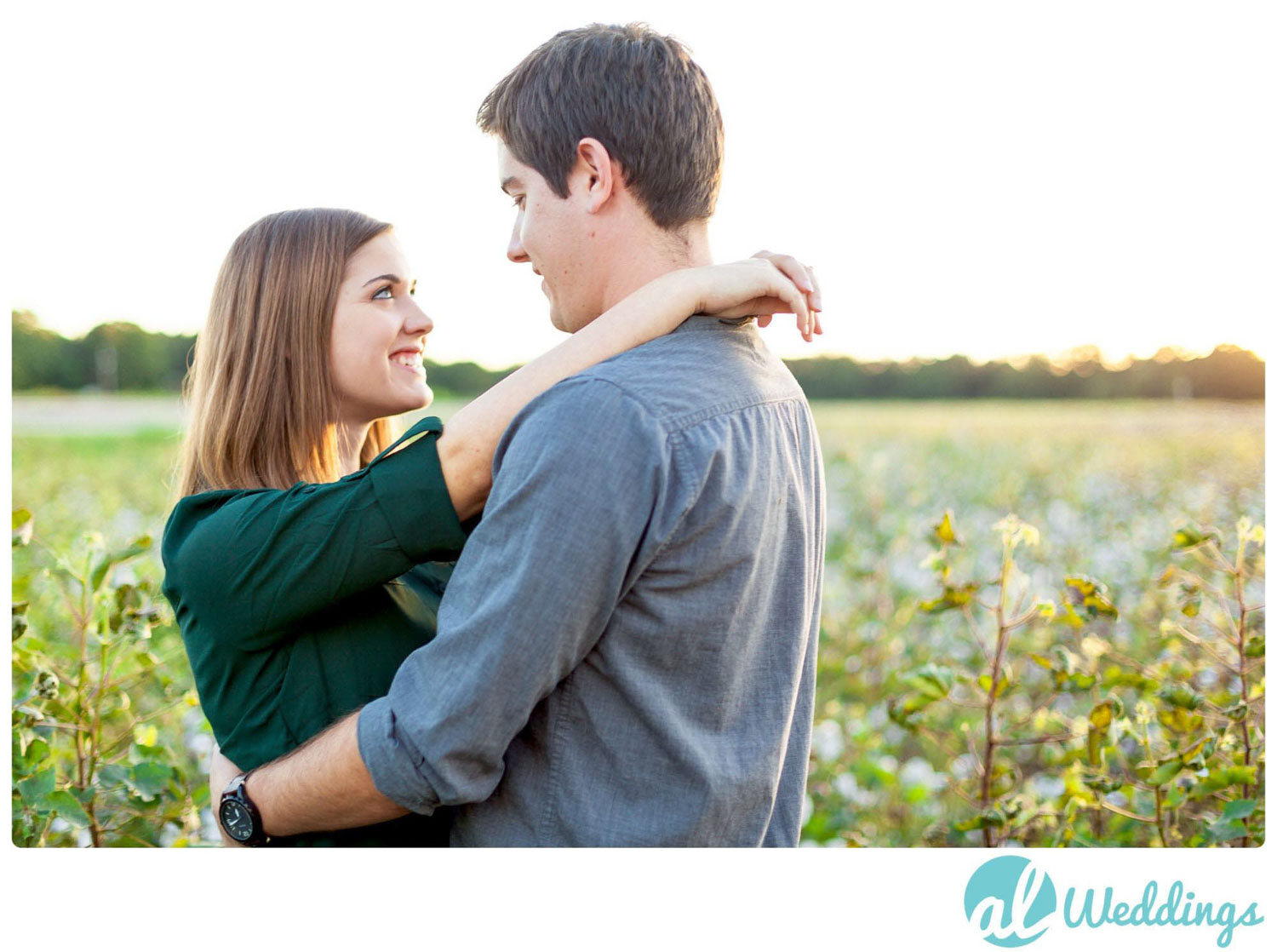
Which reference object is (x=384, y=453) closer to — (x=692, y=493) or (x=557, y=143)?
(x=692, y=493)

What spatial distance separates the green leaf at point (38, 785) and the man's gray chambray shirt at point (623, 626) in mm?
990

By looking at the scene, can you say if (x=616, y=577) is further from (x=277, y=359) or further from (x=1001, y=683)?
(x=1001, y=683)

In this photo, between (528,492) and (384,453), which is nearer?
(528,492)

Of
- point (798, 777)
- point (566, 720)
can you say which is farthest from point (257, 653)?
point (798, 777)

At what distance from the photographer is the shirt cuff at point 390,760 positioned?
3.82 ft

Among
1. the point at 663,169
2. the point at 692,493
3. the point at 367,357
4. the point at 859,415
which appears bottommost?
the point at 859,415

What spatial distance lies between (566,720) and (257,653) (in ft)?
1.49

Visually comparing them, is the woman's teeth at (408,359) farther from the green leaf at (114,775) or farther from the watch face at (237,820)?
the green leaf at (114,775)

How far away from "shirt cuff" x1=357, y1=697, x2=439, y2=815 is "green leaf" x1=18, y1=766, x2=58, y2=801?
106 centimetres

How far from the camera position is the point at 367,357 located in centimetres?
177

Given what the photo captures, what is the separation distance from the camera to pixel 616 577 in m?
1.14

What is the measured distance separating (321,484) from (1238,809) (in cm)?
178
